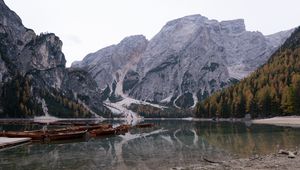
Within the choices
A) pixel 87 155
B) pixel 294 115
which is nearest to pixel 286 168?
pixel 87 155

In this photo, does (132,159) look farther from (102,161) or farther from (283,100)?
(283,100)

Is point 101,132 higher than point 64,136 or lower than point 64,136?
higher

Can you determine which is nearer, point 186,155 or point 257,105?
point 186,155

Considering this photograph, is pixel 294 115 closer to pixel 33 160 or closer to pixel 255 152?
pixel 255 152

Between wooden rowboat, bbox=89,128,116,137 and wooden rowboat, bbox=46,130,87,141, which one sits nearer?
wooden rowboat, bbox=46,130,87,141

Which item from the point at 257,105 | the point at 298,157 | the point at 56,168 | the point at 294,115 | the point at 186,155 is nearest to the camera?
the point at 56,168

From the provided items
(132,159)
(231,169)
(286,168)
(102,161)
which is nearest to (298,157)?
(286,168)

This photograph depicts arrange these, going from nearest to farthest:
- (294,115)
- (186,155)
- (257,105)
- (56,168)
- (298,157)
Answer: (56,168) < (298,157) < (186,155) < (294,115) < (257,105)

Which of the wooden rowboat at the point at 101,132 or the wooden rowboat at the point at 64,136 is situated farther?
the wooden rowboat at the point at 101,132

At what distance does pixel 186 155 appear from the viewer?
41.8 m

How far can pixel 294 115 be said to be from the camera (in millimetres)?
146875

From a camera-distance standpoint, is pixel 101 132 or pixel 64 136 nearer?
pixel 64 136

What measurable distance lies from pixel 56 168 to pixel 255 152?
22.6 metres

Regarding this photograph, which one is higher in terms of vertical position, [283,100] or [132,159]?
[283,100]
